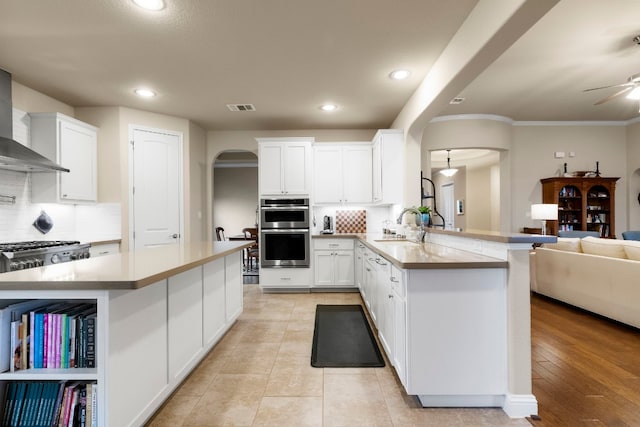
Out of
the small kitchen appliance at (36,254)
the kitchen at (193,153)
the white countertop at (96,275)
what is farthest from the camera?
the kitchen at (193,153)

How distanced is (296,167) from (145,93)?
7.09ft

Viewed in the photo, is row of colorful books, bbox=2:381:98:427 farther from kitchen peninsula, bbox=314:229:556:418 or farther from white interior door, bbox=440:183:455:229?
white interior door, bbox=440:183:455:229

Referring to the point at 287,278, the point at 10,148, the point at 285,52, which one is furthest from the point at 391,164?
the point at 10,148

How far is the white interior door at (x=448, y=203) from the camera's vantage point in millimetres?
9734

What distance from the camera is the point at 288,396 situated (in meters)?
2.00

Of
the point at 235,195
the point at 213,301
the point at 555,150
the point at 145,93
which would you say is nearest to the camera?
the point at 213,301

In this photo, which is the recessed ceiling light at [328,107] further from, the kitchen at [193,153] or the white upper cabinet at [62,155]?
the white upper cabinet at [62,155]

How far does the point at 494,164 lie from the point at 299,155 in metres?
5.60

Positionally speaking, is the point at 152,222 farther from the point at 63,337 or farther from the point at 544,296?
the point at 544,296

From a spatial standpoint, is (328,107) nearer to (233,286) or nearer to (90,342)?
(233,286)

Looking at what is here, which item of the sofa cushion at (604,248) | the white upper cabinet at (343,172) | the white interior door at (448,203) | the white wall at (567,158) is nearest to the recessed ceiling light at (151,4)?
the white upper cabinet at (343,172)

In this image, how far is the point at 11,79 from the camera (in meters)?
3.29

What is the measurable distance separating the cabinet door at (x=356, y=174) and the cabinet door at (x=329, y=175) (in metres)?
0.08

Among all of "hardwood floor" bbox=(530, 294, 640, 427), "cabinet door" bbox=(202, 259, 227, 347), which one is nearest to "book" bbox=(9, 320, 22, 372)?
"cabinet door" bbox=(202, 259, 227, 347)
